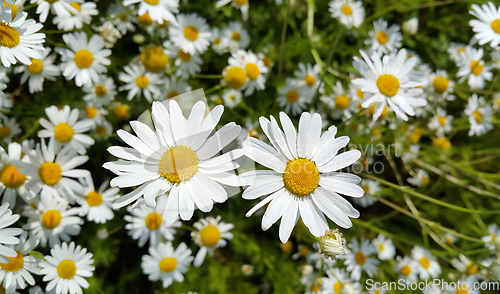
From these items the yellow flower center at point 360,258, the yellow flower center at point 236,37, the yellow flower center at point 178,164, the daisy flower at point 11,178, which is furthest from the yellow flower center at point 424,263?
the daisy flower at point 11,178

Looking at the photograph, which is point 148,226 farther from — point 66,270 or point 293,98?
point 293,98

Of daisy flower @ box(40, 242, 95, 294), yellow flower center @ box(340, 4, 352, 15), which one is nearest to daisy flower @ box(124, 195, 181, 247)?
daisy flower @ box(40, 242, 95, 294)

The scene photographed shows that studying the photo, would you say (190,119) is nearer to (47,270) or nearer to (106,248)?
(47,270)

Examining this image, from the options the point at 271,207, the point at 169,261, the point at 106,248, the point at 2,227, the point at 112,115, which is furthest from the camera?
the point at 112,115

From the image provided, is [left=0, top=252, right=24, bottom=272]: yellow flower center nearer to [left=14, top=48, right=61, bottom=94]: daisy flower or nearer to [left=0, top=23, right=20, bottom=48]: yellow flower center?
[left=14, top=48, right=61, bottom=94]: daisy flower

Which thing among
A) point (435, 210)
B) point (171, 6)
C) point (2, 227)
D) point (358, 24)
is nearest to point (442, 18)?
point (358, 24)

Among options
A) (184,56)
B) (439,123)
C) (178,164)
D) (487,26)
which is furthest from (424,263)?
(184,56)

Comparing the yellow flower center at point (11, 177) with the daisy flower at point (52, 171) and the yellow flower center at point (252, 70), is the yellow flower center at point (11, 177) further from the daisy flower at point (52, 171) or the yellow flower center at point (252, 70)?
the yellow flower center at point (252, 70)
